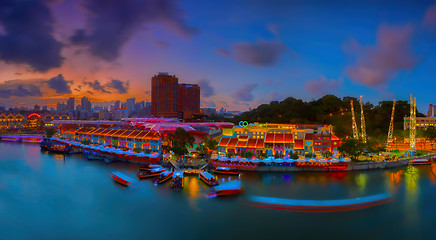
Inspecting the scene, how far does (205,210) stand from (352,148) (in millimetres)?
8312

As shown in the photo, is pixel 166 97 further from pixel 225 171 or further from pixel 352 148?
pixel 352 148

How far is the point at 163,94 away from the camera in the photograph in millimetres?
44594

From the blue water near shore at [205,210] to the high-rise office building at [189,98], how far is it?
36.2m

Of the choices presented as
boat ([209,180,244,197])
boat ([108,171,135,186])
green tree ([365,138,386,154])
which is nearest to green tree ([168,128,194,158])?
boat ([108,171,135,186])

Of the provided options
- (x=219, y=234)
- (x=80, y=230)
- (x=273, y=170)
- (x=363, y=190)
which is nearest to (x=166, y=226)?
(x=219, y=234)

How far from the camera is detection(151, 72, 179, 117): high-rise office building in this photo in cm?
4444

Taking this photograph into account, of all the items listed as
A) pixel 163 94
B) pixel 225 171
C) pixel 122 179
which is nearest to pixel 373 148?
pixel 225 171

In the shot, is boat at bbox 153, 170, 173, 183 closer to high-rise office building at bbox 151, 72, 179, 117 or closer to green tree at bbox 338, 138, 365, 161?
green tree at bbox 338, 138, 365, 161

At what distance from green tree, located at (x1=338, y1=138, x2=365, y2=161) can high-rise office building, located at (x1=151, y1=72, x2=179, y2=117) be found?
35239mm

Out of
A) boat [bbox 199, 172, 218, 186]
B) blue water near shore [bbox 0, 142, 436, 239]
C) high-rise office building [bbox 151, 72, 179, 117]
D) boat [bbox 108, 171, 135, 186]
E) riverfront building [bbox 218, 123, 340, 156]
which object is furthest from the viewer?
high-rise office building [bbox 151, 72, 179, 117]

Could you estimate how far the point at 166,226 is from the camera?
6668mm

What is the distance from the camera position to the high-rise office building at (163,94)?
44438mm

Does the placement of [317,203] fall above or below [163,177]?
below

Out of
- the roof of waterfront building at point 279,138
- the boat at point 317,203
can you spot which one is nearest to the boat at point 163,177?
the boat at point 317,203
